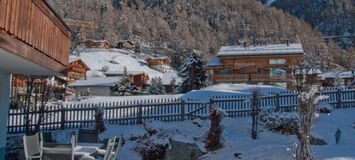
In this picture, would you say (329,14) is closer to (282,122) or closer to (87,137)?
(282,122)

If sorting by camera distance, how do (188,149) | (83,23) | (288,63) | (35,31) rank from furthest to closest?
(83,23) < (288,63) < (188,149) < (35,31)

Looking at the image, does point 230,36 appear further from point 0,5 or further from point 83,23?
point 0,5

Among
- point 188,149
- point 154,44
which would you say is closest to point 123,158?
point 188,149

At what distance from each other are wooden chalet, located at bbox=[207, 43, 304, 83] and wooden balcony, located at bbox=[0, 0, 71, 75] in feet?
124

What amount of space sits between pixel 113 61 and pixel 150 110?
78039 mm

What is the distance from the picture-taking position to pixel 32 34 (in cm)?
762

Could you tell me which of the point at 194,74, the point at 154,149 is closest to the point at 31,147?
the point at 154,149

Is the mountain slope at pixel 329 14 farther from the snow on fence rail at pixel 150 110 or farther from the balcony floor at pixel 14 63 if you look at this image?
the balcony floor at pixel 14 63

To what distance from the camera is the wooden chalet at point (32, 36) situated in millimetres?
6230

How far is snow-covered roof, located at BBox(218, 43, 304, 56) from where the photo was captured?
1929 inches

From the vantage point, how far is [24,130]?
1731cm

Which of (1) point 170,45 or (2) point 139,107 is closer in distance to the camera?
(2) point 139,107

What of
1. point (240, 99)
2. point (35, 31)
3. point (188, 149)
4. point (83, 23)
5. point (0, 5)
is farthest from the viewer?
point (83, 23)

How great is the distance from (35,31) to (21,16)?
1.04 m
